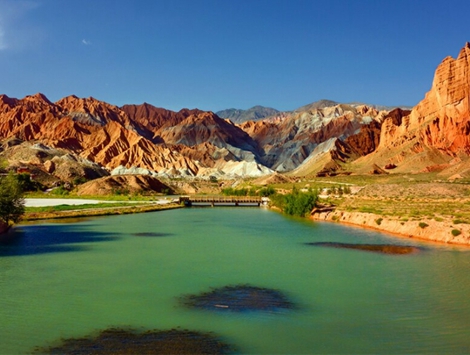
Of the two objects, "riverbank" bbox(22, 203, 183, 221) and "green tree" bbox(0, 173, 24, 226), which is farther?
"riverbank" bbox(22, 203, 183, 221)

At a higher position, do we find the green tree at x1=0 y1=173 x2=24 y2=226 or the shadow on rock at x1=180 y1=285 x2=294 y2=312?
the green tree at x1=0 y1=173 x2=24 y2=226

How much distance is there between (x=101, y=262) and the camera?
2667 cm

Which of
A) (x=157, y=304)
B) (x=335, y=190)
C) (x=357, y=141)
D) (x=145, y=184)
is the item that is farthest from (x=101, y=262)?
(x=357, y=141)

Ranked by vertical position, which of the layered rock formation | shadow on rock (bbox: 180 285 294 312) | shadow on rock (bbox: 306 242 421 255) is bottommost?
shadow on rock (bbox: 180 285 294 312)

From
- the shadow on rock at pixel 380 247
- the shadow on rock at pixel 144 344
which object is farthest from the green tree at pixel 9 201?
the shadow on rock at pixel 144 344

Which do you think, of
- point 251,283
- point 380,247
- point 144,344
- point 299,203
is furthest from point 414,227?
point 144,344

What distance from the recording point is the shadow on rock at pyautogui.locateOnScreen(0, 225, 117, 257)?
1200 inches

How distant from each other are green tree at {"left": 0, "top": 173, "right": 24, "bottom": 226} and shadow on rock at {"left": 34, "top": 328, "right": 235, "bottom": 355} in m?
29.4

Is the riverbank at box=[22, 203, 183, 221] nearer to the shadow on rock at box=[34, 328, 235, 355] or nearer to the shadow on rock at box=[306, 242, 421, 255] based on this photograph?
the shadow on rock at box=[306, 242, 421, 255]

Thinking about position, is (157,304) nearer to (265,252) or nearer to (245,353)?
(245,353)

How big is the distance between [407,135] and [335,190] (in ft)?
222

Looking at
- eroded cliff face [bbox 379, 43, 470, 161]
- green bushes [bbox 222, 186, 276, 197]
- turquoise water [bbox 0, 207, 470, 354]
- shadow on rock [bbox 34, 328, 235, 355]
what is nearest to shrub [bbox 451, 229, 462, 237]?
turquoise water [bbox 0, 207, 470, 354]

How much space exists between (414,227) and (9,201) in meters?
33.1

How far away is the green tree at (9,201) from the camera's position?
40062 mm
